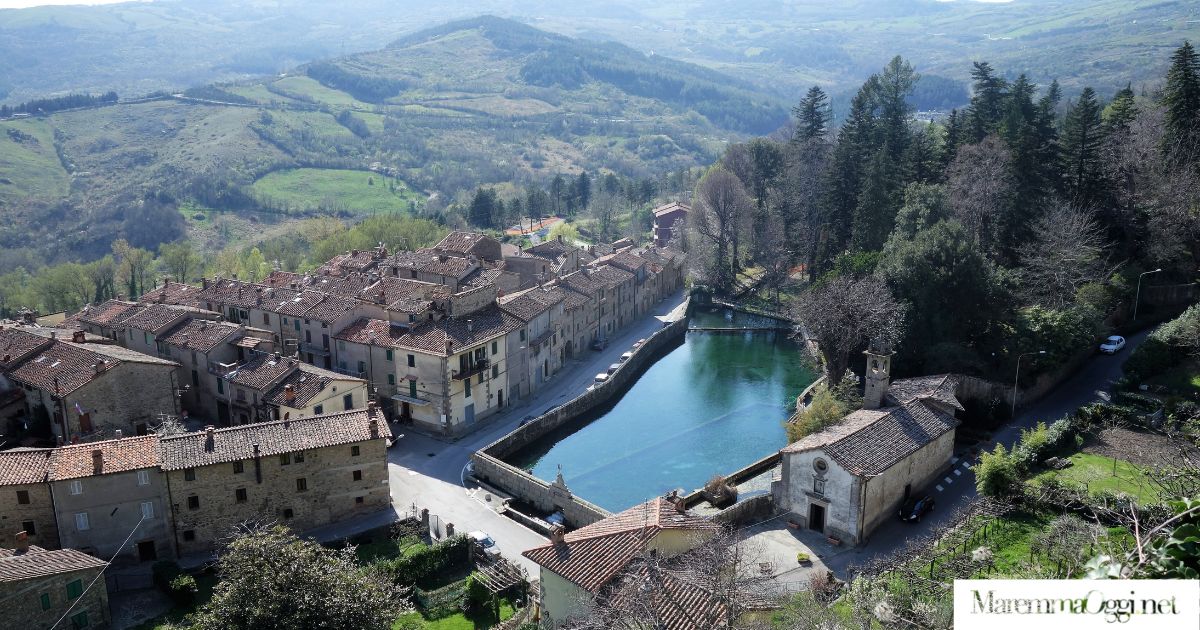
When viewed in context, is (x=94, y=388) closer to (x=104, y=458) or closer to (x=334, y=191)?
(x=104, y=458)

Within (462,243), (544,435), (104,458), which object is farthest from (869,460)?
(462,243)

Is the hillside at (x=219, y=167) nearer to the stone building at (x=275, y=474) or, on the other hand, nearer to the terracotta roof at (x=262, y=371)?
the terracotta roof at (x=262, y=371)

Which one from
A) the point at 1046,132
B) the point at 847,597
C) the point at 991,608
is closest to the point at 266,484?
the point at 847,597

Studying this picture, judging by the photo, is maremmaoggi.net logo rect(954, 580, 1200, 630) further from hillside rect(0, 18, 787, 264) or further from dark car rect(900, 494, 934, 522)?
hillside rect(0, 18, 787, 264)

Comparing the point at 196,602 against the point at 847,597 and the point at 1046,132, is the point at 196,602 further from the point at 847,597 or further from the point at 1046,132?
the point at 1046,132

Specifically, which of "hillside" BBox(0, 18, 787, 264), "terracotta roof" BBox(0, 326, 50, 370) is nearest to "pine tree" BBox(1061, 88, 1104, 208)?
"terracotta roof" BBox(0, 326, 50, 370)

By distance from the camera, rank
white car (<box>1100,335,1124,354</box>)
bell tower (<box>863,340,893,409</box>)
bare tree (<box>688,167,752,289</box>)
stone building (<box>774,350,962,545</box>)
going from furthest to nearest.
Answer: bare tree (<box>688,167,752,289</box>)
white car (<box>1100,335,1124,354</box>)
bell tower (<box>863,340,893,409</box>)
stone building (<box>774,350,962,545</box>)

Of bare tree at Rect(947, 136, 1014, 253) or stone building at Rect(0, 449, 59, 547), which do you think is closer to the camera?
stone building at Rect(0, 449, 59, 547)
